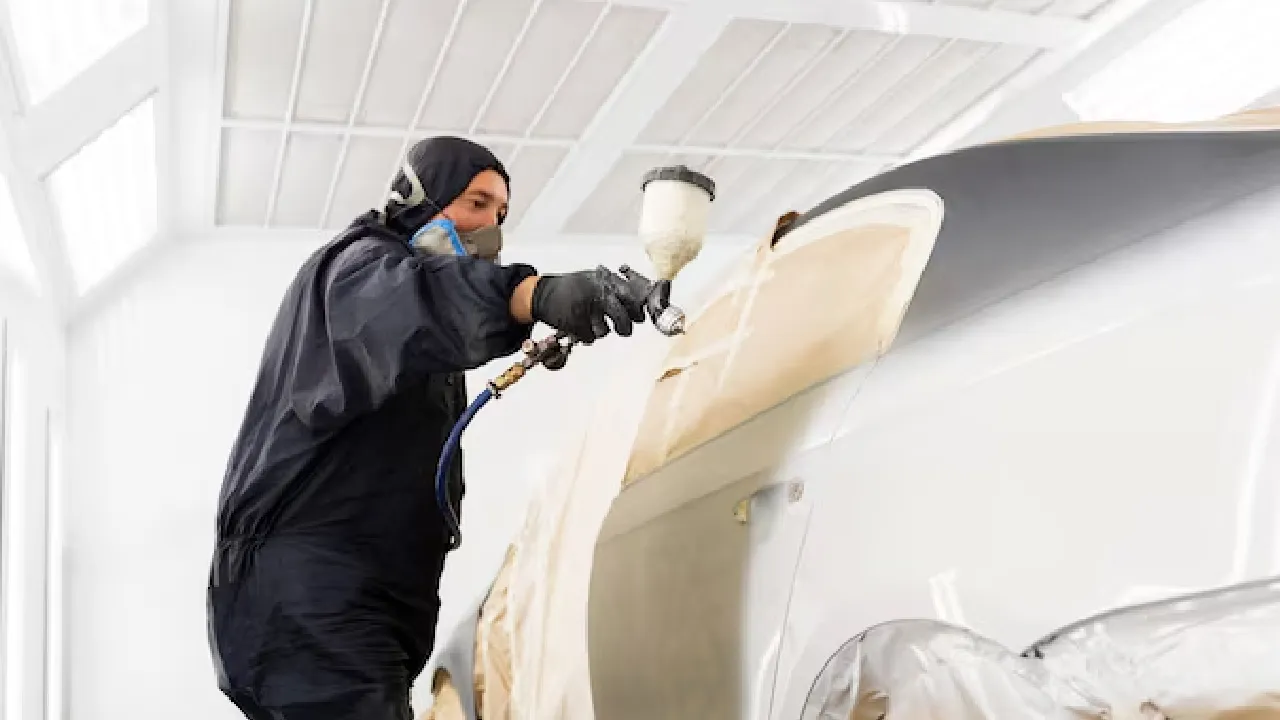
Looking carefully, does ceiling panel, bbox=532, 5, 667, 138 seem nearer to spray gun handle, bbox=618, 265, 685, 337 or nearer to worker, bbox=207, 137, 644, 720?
worker, bbox=207, 137, 644, 720

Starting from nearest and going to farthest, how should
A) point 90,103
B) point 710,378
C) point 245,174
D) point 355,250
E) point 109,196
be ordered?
point 710,378 → point 355,250 → point 90,103 → point 109,196 → point 245,174

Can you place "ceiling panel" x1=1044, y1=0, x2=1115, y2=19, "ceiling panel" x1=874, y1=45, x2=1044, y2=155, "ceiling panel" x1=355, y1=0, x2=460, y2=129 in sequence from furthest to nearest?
"ceiling panel" x1=874, y1=45, x2=1044, y2=155 < "ceiling panel" x1=1044, y1=0, x2=1115, y2=19 < "ceiling panel" x1=355, y1=0, x2=460, y2=129

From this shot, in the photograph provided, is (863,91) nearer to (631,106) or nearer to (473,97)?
(631,106)

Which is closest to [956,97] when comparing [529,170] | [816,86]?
[816,86]

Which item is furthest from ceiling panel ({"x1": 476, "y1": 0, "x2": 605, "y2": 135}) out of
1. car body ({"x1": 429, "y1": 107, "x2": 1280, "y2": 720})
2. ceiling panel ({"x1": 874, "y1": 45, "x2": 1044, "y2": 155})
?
car body ({"x1": 429, "y1": 107, "x2": 1280, "y2": 720})

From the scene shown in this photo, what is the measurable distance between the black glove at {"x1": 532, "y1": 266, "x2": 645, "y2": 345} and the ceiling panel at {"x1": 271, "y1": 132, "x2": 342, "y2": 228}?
327cm

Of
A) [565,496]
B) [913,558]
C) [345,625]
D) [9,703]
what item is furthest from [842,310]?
[9,703]

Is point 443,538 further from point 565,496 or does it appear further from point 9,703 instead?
point 9,703

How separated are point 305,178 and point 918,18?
2.44 meters

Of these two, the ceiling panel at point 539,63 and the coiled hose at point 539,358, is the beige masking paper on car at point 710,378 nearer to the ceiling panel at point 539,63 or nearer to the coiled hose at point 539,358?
the coiled hose at point 539,358

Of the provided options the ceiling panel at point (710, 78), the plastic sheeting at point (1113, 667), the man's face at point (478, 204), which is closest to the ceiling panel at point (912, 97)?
the ceiling panel at point (710, 78)

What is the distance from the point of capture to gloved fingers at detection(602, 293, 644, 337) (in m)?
1.16

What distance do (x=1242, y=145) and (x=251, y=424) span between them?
1.34 m

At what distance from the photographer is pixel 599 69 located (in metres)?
3.89
